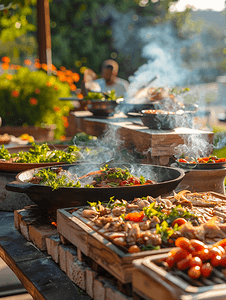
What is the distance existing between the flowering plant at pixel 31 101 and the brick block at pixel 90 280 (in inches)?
233

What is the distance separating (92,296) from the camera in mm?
1756

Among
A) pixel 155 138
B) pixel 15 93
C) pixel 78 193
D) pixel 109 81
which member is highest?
pixel 109 81

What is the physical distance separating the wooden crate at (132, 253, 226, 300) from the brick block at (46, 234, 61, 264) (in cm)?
83

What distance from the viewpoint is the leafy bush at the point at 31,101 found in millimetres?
7629

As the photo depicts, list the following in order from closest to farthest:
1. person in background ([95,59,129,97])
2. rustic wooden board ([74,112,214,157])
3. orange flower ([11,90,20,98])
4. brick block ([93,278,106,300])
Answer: brick block ([93,278,106,300]), rustic wooden board ([74,112,214,157]), orange flower ([11,90,20,98]), person in background ([95,59,129,97])

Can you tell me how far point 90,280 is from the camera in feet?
5.76

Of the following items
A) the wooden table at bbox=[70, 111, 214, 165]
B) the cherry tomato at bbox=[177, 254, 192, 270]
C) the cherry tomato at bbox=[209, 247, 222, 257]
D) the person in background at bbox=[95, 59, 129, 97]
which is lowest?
the cherry tomato at bbox=[177, 254, 192, 270]

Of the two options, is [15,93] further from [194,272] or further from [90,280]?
[194,272]

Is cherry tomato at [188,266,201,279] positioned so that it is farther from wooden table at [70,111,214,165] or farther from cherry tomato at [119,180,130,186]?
wooden table at [70,111,214,165]

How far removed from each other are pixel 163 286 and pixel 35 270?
3.43 feet

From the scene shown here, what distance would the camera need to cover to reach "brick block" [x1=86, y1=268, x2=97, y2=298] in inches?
68.5

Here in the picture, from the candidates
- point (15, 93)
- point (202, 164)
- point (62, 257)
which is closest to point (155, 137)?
point (202, 164)

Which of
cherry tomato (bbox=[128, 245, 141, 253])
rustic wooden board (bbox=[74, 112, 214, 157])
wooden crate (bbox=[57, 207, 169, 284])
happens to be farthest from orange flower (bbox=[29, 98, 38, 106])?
cherry tomato (bbox=[128, 245, 141, 253])

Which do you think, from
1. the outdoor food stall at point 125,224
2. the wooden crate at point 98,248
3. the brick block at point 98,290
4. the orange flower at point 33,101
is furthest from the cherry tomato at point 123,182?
the orange flower at point 33,101
